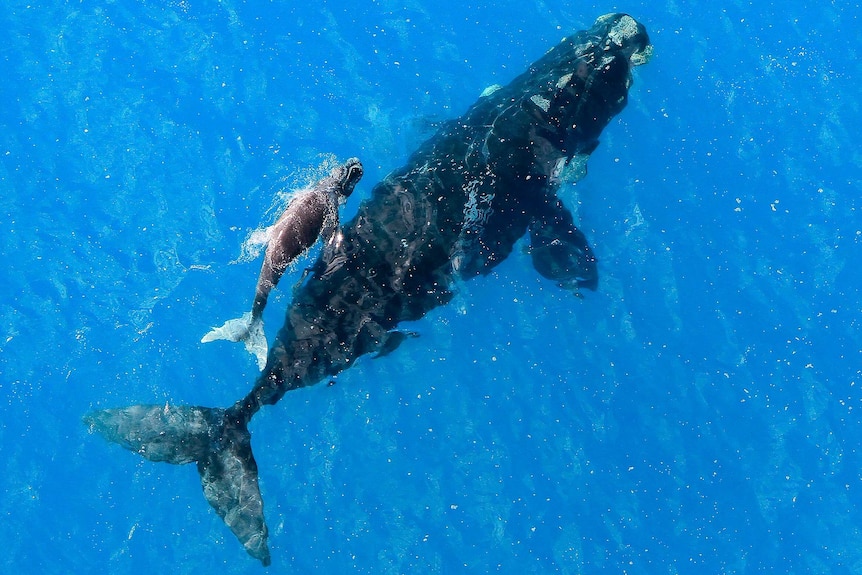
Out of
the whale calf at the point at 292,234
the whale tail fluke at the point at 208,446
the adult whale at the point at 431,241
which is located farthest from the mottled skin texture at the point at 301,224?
the whale tail fluke at the point at 208,446

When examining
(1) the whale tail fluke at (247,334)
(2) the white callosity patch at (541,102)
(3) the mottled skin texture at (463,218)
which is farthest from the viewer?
(2) the white callosity patch at (541,102)

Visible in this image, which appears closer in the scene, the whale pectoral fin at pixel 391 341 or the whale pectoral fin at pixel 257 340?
the whale pectoral fin at pixel 257 340

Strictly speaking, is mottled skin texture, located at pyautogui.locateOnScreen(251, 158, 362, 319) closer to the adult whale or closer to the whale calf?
the whale calf

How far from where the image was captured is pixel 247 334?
24.8 feet

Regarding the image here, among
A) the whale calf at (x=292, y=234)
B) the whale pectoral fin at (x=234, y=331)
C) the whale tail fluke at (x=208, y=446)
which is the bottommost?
the whale tail fluke at (x=208, y=446)

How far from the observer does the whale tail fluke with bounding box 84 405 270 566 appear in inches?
291

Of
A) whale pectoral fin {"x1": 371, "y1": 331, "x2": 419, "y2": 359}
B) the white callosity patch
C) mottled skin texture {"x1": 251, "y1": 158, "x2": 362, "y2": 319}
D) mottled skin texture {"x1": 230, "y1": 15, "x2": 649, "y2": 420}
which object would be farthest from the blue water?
mottled skin texture {"x1": 251, "y1": 158, "x2": 362, "y2": 319}

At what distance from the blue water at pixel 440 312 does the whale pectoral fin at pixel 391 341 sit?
188 mm

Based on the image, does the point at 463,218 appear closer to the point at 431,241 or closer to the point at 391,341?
the point at 431,241

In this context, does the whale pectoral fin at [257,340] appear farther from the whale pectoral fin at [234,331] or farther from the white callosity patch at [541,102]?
the white callosity patch at [541,102]

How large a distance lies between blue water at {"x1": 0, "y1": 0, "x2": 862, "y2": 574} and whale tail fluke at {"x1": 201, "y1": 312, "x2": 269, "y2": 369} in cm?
93

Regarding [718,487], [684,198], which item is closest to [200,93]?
[684,198]

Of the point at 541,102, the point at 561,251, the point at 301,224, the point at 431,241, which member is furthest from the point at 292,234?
the point at 541,102

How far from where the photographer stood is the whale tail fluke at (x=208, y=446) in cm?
740
